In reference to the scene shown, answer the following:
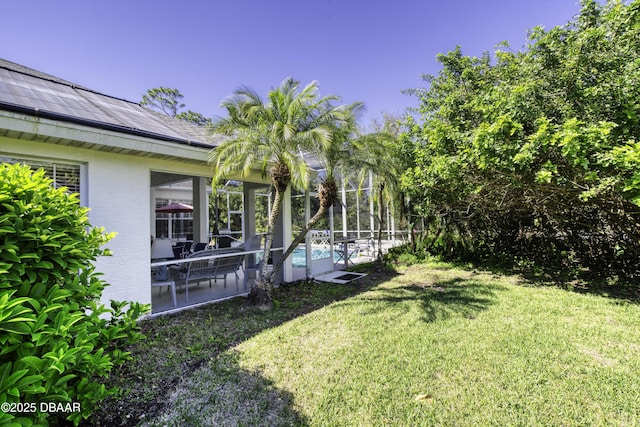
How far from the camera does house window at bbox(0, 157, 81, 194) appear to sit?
4680mm

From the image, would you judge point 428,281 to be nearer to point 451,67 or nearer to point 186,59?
point 451,67

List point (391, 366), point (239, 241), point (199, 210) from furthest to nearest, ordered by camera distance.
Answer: point (239, 241), point (199, 210), point (391, 366)

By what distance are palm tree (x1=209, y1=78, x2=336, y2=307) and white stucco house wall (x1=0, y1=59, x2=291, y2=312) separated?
686mm

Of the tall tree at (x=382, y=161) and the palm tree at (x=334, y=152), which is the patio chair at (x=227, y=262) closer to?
the palm tree at (x=334, y=152)

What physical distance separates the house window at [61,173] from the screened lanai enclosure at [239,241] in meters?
1.92

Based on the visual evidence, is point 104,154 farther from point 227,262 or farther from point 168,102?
Answer: point 168,102

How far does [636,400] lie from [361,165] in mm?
7324

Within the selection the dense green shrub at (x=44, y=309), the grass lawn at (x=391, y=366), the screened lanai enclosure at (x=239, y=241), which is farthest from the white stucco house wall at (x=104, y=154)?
the dense green shrub at (x=44, y=309)

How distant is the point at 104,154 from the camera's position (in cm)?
513

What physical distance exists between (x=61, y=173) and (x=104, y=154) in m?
0.68

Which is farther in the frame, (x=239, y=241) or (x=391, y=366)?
(x=239, y=241)

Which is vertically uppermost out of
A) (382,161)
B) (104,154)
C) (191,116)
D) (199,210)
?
(191,116)

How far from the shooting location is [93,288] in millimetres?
2477

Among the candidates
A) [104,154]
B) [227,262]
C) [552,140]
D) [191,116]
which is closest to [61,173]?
[104,154]
